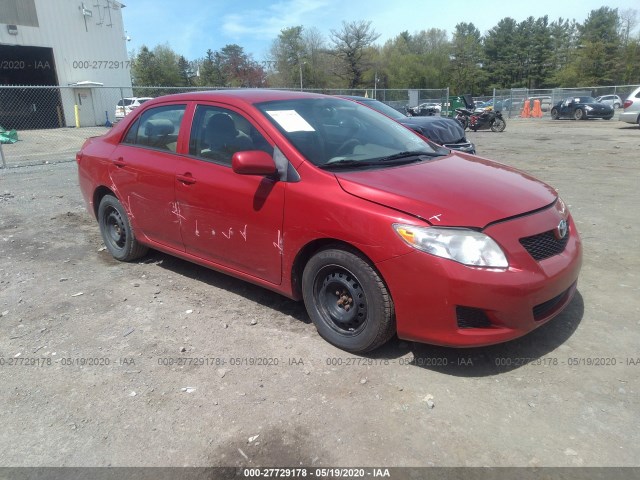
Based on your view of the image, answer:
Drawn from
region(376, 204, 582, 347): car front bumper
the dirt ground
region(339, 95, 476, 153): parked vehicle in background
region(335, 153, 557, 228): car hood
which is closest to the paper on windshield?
region(335, 153, 557, 228): car hood

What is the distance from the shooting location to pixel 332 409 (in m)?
2.70

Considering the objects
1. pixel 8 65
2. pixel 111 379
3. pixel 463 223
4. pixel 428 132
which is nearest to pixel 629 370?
pixel 463 223

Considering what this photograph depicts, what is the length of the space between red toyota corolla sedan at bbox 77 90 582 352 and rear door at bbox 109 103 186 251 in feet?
0.05

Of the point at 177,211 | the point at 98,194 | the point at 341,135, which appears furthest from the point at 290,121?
the point at 98,194

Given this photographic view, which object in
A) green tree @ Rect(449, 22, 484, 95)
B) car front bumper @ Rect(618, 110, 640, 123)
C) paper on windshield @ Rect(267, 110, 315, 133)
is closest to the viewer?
paper on windshield @ Rect(267, 110, 315, 133)

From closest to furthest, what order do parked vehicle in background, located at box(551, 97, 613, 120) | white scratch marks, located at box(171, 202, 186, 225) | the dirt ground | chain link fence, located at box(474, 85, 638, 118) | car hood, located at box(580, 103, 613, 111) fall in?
1. the dirt ground
2. white scratch marks, located at box(171, 202, 186, 225)
3. car hood, located at box(580, 103, 613, 111)
4. parked vehicle in background, located at box(551, 97, 613, 120)
5. chain link fence, located at box(474, 85, 638, 118)

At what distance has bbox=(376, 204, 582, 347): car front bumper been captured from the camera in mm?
2664

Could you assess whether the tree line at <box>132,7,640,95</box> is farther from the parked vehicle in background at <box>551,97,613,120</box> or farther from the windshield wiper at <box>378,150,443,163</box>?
the windshield wiper at <box>378,150,443,163</box>

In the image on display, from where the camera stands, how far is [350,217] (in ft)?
9.68

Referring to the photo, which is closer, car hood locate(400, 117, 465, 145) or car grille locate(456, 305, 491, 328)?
car grille locate(456, 305, 491, 328)

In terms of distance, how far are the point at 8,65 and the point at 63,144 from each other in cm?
1958

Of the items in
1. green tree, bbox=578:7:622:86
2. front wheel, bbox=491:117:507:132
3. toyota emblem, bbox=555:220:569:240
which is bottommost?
front wheel, bbox=491:117:507:132

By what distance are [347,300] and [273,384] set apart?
71 cm

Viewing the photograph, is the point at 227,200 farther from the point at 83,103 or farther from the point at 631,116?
the point at 83,103
